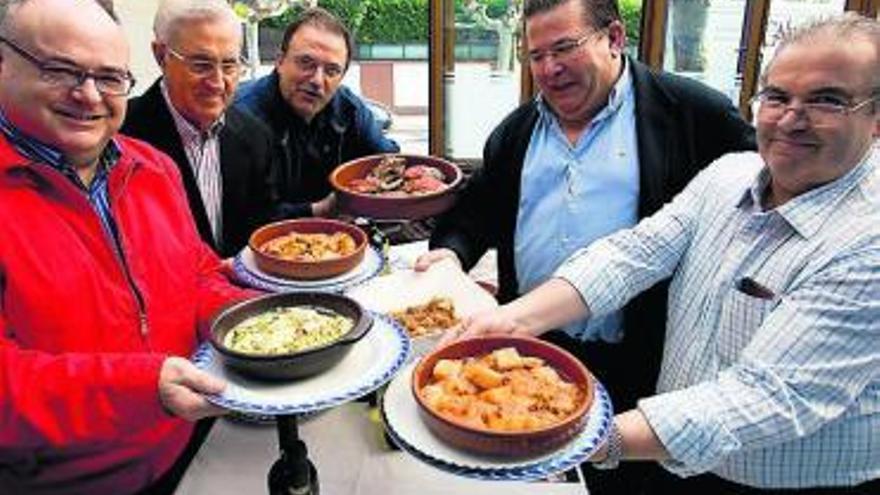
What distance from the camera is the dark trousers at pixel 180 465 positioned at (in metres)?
1.65

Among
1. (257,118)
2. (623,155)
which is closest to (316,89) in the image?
(257,118)

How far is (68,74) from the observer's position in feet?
4.78

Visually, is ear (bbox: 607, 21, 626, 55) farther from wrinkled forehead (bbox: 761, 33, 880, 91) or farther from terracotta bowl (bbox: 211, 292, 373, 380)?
terracotta bowl (bbox: 211, 292, 373, 380)

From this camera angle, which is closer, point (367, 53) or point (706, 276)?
point (706, 276)

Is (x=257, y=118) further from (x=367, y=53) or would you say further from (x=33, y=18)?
(x=367, y=53)

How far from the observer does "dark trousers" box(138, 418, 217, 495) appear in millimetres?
1649

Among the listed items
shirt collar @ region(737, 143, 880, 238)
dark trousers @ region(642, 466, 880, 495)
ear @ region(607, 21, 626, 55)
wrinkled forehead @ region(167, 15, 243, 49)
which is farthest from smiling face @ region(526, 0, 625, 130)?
dark trousers @ region(642, 466, 880, 495)

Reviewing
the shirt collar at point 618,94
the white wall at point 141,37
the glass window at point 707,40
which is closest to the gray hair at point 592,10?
the shirt collar at point 618,94

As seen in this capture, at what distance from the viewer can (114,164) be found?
1.61 meters

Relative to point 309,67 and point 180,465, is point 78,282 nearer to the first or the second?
point 180,465

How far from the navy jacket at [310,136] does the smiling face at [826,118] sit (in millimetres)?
1708

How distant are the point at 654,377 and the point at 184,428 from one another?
1.35 meters

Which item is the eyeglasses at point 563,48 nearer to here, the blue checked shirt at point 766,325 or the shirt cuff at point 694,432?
the blue checked shirt at point 766,325

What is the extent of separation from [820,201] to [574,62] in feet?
2.95
